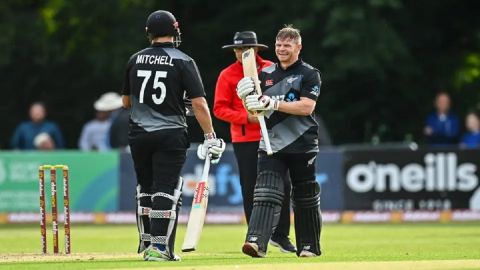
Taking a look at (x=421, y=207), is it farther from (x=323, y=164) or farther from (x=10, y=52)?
(x=10, y=52)

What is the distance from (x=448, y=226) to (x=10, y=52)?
11792 mm

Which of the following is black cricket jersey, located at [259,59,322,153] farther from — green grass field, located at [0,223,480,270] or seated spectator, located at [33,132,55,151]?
seated spectator, located at [33,132,55,151]

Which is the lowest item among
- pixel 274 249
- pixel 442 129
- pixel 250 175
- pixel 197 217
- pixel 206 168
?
pixel 274 249

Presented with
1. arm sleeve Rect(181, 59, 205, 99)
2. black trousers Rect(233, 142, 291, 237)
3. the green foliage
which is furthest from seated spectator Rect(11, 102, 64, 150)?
arm sleeve Rect(181, 59, 205, 99)

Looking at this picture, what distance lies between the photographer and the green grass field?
1094 cm

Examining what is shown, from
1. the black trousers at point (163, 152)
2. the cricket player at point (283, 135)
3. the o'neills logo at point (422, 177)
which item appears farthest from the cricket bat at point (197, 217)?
the o'neills logo at point (422, 177)

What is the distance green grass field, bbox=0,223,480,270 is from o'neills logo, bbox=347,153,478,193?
3.52ft

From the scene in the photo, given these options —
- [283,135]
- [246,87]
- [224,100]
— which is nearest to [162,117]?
[246,87]

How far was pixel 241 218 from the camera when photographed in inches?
848

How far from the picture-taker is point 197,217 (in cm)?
1194

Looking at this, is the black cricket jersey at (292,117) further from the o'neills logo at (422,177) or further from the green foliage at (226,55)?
the green foliage at (226,55)

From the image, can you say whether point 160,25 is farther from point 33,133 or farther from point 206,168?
point 33,133

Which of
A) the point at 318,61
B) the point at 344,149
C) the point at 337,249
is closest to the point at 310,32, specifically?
the point at 318,61

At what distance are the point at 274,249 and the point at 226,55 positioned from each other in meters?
15.4
